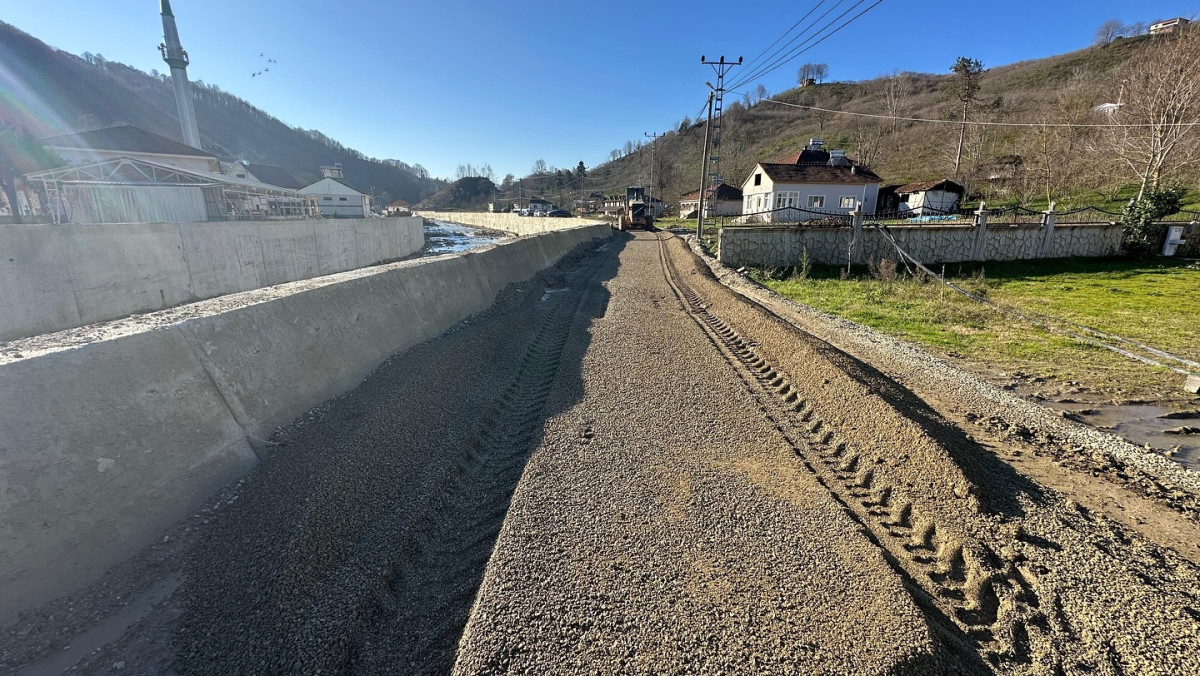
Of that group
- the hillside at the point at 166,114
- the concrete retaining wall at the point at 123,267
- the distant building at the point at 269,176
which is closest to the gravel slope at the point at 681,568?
the concrete retaining wall at the point at 123,267

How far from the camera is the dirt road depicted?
2.19m

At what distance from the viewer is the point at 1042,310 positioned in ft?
35.5

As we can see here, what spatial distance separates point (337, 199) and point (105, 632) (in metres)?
63.6

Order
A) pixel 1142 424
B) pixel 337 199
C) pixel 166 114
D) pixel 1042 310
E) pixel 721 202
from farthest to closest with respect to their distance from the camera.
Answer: pixel 166 114 → pixel 337 199 → pixel 721 202 → pixel 1042 310 → pixel 1142 424

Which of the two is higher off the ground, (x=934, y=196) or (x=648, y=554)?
(x=934, y=196)

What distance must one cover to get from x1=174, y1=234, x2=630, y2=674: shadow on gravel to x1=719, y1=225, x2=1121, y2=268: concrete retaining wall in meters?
13.3

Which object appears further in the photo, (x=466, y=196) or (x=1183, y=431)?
(x=466, y=196)

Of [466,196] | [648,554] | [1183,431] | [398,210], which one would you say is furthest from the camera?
[466,196]

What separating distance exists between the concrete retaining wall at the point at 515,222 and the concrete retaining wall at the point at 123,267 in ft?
63.9

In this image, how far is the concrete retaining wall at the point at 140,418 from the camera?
2391 millimetres

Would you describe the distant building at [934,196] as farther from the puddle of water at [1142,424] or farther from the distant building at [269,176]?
the distant building at [269,176]

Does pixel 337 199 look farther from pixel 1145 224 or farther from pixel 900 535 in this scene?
pixel 1145 224

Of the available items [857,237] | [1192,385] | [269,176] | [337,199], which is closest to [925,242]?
[857,237]

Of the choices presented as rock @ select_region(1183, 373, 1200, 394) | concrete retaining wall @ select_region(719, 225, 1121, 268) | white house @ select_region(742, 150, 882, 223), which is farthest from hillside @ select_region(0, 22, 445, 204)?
rock @ select_region(1183, 373, 1200, 394)
